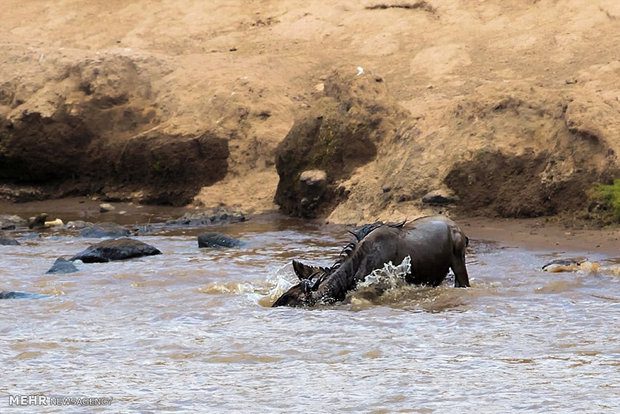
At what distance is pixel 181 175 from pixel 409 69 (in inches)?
183

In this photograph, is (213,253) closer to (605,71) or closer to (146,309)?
(146,309)

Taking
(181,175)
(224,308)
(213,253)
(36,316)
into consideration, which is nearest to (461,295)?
(224,308)

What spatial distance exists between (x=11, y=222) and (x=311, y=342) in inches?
432

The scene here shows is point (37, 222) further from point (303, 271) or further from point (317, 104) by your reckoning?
point (303, 271)

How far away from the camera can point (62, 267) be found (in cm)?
1228

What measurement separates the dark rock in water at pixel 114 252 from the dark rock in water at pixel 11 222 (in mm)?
4652

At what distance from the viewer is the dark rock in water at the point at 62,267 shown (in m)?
12.2

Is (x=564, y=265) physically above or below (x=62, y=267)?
above

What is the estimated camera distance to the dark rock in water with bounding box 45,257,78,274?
12203 mm

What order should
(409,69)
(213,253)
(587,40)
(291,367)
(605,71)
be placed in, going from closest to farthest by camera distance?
(291,367) < (213,253) < (605,71) < (587,40) < (409,69)

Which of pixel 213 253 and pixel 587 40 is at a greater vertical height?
pixel 587 40

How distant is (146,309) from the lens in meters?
9.77

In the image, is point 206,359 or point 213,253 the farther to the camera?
point 213,253

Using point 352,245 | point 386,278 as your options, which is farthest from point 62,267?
point 386,278
